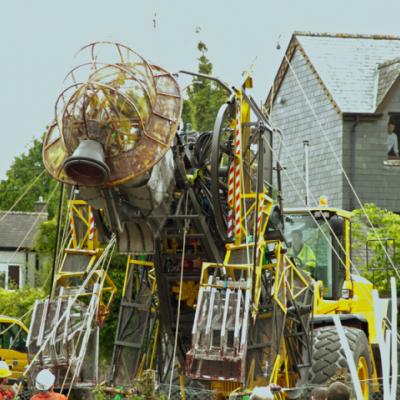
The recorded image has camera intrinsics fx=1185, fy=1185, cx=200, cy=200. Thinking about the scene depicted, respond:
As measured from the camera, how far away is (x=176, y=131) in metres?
12.2

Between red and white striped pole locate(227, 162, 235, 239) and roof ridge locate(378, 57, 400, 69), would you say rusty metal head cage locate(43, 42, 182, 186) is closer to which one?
red and white striped pole locate(227, 162, 235, 239)

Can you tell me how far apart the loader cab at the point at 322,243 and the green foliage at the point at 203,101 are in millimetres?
25806

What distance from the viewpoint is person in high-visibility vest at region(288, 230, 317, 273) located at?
16.7 meters

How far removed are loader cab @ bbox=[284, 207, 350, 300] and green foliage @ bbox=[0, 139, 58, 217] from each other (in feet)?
160

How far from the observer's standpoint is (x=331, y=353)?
14664 millimetres

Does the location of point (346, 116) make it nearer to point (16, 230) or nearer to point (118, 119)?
point (118, 119)

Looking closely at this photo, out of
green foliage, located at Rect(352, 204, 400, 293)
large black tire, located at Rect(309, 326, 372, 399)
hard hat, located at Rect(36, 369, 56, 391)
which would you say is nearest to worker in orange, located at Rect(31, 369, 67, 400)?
hard hat, located at Rect(36, 369, 56, 391)

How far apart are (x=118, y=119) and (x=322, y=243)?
610 centimetres

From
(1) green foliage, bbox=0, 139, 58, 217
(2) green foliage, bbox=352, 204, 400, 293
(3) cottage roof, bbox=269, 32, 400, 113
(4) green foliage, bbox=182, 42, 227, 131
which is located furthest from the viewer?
(1) green foliage, bbox=0, 139, 58, 217

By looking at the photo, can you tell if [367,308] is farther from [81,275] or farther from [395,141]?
[395,141]

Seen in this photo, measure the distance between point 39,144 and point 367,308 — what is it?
59738 mm

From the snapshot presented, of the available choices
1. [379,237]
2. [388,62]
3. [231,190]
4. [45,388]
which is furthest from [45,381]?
[388,62]

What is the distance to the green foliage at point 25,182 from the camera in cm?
6769

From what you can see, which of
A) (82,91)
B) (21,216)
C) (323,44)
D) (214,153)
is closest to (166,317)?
(214,153)
